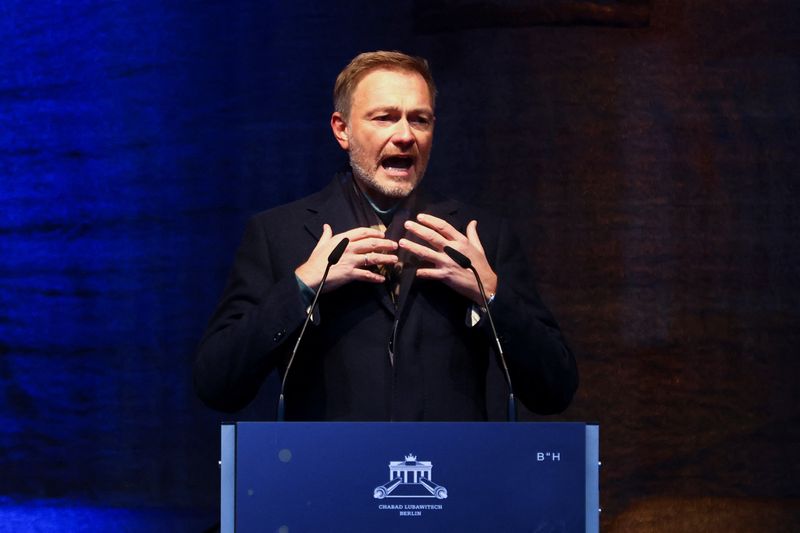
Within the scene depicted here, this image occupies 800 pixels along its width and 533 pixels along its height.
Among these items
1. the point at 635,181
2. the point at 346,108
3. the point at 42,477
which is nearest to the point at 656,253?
the point at 635,181

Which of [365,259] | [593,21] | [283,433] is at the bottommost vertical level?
[283,433]

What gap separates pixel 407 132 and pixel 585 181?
1.30 m

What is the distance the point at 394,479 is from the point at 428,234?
61 centimetres

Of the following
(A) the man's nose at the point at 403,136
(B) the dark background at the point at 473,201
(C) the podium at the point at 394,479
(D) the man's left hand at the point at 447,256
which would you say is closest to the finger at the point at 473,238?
(D) the man's left hand at the point at 447,256

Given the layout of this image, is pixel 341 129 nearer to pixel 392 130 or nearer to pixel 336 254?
pixel 392 130

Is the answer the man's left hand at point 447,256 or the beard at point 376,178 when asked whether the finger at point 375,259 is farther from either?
the beard at point 376,178

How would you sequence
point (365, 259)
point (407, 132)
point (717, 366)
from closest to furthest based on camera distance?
point (365, 259) → point (407, 132) → point (717, 366)

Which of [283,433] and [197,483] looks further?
[197,483]

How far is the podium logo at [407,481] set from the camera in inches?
57.6

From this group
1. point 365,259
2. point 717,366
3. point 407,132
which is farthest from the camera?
point 717,366

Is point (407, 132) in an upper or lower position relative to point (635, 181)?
lower

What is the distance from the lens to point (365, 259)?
6.43 ft

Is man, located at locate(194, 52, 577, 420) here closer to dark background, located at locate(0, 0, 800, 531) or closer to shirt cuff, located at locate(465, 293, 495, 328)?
shirt cuff, located at locate(465, 293, 495, 328)

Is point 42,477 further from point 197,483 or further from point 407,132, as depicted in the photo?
point 407,132
